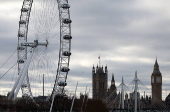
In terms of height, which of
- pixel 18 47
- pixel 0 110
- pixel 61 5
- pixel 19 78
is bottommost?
pixel 0 110

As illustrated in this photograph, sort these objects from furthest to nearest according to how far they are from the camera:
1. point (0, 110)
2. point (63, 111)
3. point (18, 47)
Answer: point (63, 111)
point (18, 47)
point (0, 110)

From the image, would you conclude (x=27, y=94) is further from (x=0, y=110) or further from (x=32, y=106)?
(x=0, y=110)

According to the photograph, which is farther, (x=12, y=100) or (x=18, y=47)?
(x=18, y=47)

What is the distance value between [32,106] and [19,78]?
1004 centimetres

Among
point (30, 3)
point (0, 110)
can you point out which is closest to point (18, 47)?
point (30, 3)

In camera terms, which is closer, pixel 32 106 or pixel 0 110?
pixel 0 110

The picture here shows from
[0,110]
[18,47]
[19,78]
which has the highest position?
[18,47]

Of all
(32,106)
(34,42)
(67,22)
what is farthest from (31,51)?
(32,106)

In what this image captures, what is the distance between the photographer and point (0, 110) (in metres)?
60.0

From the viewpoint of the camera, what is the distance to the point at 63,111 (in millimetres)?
77125

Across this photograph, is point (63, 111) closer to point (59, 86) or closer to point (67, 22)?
point (59, 86)

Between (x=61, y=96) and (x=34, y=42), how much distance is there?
59.3 feet

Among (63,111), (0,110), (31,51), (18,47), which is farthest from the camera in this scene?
(63,111)

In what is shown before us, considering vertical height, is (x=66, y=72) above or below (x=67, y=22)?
below
